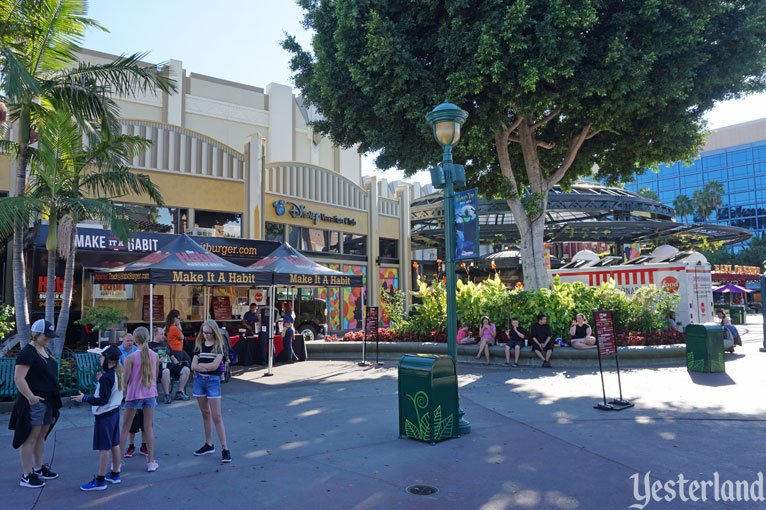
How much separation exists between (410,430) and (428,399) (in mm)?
554

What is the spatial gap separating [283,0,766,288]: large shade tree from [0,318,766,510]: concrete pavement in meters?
7.35

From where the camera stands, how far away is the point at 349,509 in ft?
16.0

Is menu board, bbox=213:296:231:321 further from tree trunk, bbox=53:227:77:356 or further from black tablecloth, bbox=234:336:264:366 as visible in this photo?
tree trunk, bbox=53:227:77:356

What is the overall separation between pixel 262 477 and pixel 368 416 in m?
3.05

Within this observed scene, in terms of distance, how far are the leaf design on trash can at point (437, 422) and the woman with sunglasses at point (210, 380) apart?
2516mm

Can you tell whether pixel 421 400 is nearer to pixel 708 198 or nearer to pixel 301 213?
pixel 301 213

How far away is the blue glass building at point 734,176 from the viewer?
280 feet

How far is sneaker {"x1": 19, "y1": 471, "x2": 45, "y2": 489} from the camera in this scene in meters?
5.53

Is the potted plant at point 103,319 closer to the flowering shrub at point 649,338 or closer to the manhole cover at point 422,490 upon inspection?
the manhole cover at point 422,490

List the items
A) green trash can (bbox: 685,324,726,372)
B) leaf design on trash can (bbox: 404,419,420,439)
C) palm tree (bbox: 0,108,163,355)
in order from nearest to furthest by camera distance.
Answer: leaf design on trash can (bbox: 404,419,420,439)
palm tree (bbox: 0,108,163,355)
green trash can (bbox: 685,324,726,372)

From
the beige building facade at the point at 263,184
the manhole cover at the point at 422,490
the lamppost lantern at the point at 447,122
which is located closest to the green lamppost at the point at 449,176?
the lamppost lantern at the point at 447,122

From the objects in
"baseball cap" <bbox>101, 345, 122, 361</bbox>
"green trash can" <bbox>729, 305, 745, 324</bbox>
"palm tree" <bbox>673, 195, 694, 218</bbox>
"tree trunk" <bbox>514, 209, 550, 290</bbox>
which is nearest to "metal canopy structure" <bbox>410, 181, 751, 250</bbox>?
"green trash can" <bbox>729, 305, 745, 324</bbox>

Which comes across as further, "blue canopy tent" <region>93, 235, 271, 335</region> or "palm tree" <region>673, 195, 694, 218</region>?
"palm tree" <region>673, 195, 694, 218</region>

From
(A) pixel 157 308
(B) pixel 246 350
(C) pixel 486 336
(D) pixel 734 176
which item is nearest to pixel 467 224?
(C) pixel 486 336
